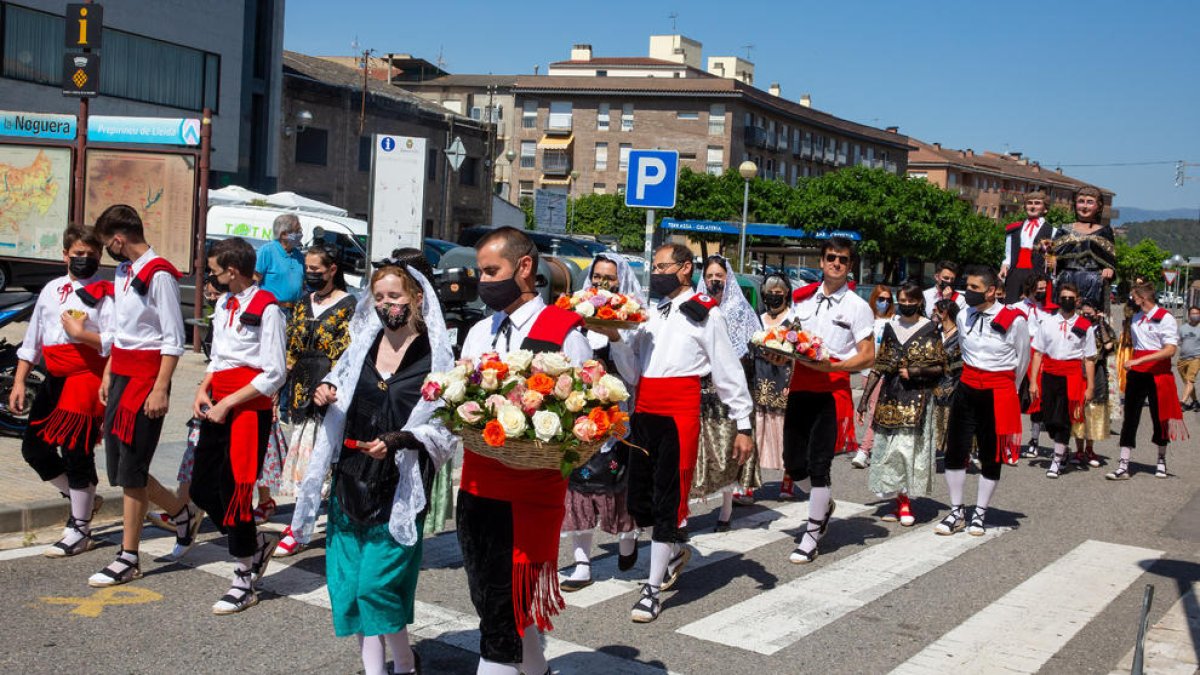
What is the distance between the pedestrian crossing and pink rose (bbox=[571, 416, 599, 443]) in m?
1.87

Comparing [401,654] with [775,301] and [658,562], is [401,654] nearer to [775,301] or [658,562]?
[658,562]

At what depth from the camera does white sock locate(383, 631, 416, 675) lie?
4.96 m

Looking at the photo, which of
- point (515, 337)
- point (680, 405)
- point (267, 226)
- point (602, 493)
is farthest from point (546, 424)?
point (267, 226)

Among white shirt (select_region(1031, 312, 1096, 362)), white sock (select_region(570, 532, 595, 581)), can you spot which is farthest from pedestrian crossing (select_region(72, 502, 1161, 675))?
white shirt (select_region(1031, 312, 1096, 362))

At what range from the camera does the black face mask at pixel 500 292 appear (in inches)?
186

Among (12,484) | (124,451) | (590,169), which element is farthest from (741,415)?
(590,169)

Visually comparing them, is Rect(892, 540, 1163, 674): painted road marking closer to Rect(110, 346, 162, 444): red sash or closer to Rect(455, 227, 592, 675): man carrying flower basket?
Rect(455, 227, 592, 675): man carrying flower basket

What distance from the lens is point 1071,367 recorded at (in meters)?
13.2

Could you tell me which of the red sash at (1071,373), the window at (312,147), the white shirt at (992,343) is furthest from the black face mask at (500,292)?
the window at (312,147)

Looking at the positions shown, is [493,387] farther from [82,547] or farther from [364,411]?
[82,547]

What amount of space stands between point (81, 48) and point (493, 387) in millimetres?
10263

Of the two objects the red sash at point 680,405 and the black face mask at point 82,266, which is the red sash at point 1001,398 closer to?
the red sash at point 680,405

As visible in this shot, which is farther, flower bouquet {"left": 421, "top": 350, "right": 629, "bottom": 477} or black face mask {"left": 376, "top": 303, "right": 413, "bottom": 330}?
black face mask {"left": 376, "top": 303, "right": 413, "bottom": 330}

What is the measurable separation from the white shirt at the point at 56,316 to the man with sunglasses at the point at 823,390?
447cm
